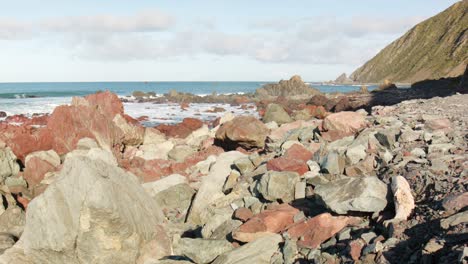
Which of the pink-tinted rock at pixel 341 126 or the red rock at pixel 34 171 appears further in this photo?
the red rock at pixel 34 171

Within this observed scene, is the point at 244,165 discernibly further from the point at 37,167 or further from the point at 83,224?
the point at 37,167

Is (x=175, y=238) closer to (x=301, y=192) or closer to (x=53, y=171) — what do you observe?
(x=301, y=192)

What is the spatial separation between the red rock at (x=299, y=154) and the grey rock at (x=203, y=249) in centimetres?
367

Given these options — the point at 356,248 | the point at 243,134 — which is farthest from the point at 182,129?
the point at 356,248

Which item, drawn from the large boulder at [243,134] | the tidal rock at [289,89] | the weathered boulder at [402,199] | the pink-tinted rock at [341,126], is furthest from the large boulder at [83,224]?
the tidal rock at [289,89]

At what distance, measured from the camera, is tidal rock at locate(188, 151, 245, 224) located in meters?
10.6

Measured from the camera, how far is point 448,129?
420 inches

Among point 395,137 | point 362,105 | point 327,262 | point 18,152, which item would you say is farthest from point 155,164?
point 362,105

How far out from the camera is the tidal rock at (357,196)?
286 inches

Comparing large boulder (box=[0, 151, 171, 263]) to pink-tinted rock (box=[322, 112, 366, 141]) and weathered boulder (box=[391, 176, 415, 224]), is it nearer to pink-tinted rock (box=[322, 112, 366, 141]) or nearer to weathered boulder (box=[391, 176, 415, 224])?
weathered boulder (box=[391, 176, 415, 224])

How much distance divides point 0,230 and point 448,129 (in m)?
10.3

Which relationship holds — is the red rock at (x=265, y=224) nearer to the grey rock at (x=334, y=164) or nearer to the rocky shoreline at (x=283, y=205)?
the rocky shoreline at (x=283, y=205)

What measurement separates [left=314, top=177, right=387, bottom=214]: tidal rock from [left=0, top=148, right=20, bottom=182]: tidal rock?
11169 millimetres

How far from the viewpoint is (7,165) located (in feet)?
50.0
